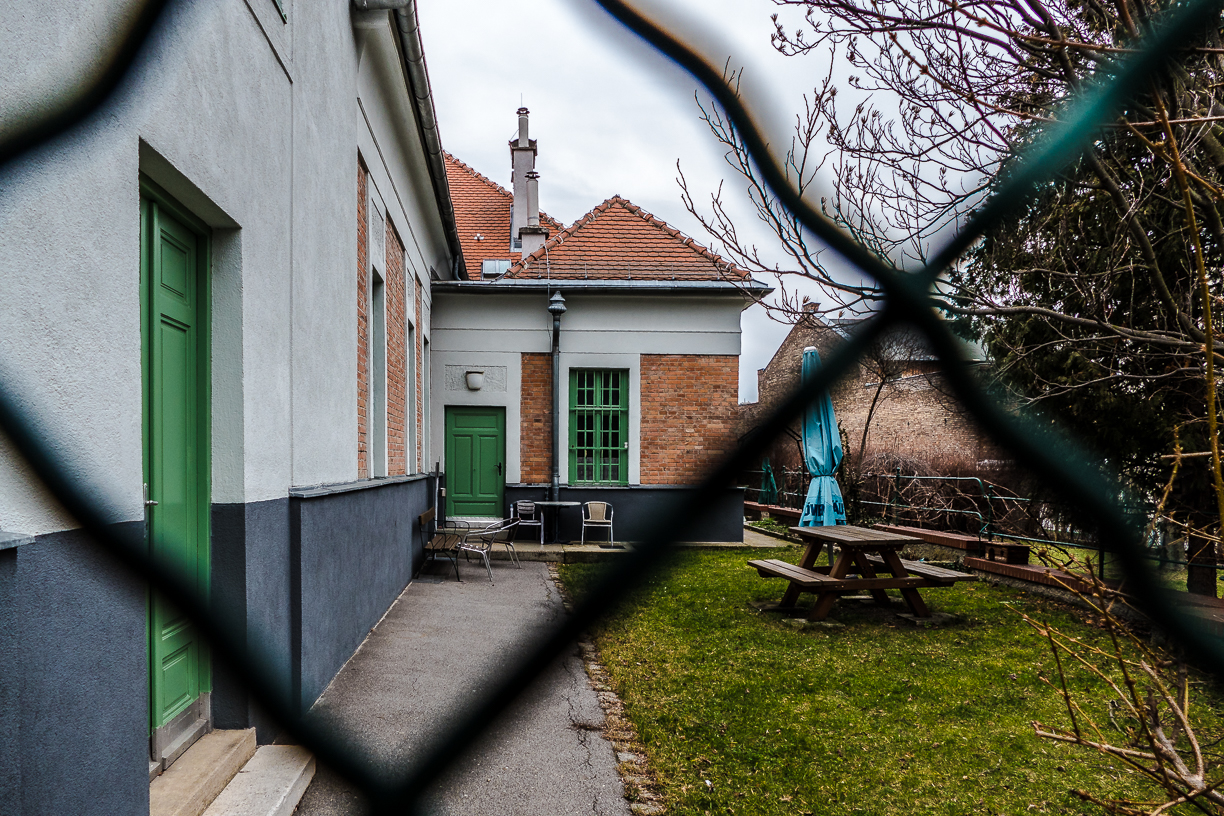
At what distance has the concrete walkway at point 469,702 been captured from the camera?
26 centimetres

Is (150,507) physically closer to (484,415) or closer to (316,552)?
(316,552)

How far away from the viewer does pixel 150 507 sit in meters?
2.63

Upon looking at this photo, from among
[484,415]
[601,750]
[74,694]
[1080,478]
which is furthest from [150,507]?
[484,415]

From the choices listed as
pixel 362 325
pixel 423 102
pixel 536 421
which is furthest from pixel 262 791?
pixel 536 421

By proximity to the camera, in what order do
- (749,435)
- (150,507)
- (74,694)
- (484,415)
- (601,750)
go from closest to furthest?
(749,435)
(74,694)
(150,507)
(601,750)
(484,415)

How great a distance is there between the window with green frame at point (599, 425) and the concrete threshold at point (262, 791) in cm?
824

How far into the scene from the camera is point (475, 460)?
12039 millimetres

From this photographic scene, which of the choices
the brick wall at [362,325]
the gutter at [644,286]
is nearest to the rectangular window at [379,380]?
the brick wall at [362,325]

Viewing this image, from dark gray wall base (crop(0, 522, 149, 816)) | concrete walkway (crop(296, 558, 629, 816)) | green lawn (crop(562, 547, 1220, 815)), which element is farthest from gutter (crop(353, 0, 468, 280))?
green lawn (crop(562, 547, 1220, 815))

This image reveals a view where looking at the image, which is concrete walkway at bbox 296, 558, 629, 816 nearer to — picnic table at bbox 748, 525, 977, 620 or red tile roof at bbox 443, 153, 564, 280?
picnic table at bbox 748, 525, 977, 620

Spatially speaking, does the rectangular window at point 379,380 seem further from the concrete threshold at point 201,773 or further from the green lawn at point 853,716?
the concrete threshold at point 201,773

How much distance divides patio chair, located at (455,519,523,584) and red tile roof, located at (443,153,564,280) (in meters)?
7.03

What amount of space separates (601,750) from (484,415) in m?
8.59

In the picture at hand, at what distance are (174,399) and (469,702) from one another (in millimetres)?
3153
